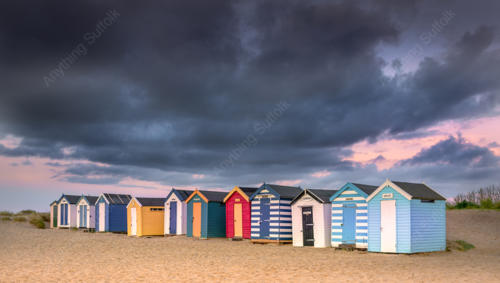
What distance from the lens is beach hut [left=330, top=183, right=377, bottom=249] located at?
2523cm

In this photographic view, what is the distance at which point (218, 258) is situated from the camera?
21.3m

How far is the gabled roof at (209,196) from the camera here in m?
35.3

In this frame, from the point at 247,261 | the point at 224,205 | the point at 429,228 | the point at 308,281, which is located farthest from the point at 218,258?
the point at 224,205

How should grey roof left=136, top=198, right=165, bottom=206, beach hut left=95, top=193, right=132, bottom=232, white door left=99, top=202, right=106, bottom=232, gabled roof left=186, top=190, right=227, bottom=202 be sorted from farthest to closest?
white door left=99, top=202, right=106, bottom=232 → beach hut left=95, top=193, right=132, bottom=232 → grey roof left=136, top=198, right=165, bottom=206 → gabled roof left=186, top=190, right=227, bottom=202

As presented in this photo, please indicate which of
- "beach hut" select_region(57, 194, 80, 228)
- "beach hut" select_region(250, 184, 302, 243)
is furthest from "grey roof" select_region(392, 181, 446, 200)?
"beach hut" select_region(57, 194, 80, 228)

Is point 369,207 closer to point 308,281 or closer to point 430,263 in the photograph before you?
point 430,263

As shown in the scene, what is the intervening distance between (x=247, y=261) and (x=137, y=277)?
5.97 m

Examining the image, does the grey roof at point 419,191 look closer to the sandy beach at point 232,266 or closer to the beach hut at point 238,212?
the sandy beach at point 232,266

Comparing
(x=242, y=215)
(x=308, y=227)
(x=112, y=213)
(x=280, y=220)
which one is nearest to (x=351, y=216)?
(x=308, y=227)

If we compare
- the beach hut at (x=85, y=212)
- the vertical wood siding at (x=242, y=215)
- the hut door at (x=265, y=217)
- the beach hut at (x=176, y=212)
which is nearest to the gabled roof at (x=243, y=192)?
the vertical wood siding at (x=242, y=215)

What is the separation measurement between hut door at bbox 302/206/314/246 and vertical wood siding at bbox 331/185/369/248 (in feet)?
5.70

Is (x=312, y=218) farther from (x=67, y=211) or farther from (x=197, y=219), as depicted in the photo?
(x=67, y=211)

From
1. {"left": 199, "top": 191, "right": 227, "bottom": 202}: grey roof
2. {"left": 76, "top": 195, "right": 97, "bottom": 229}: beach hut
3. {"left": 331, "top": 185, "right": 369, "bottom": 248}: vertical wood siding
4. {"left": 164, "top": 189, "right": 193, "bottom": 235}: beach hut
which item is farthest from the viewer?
{"left": 76, "top": 195, "right": 97, "bottom": 229}: beach hut

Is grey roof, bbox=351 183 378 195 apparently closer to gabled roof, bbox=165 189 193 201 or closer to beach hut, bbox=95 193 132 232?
gabled roof, bbox=165 189 193 201
